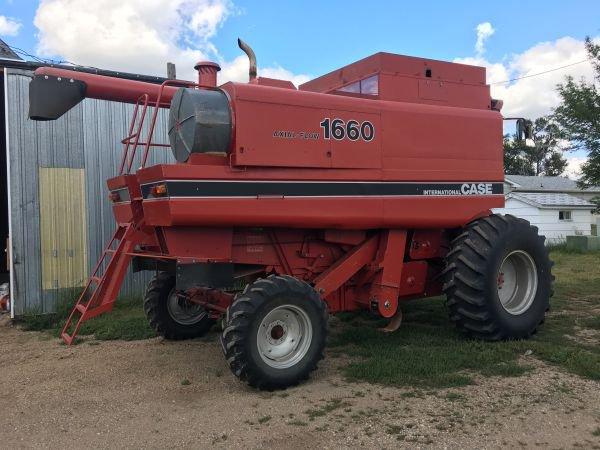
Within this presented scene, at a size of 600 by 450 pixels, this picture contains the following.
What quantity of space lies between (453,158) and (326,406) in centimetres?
341

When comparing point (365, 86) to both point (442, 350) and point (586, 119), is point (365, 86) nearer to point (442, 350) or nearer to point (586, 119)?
point (442, 350)

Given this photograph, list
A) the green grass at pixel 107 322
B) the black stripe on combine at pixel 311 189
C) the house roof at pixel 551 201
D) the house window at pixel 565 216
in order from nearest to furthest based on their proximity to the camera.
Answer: the black stripe on combine at pixel 311 189
the green grass at pixel 107 322
the house roof at pixel 551 201
the house window at pixel 565 216

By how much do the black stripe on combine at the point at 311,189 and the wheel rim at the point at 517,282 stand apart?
92cm

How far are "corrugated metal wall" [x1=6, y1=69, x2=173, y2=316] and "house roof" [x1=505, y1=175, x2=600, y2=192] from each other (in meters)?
26.3

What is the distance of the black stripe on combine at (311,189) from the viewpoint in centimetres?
512

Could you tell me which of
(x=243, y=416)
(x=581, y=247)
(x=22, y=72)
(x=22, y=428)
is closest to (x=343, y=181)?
(x=243, y=416)

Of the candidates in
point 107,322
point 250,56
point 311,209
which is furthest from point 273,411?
point 107,322

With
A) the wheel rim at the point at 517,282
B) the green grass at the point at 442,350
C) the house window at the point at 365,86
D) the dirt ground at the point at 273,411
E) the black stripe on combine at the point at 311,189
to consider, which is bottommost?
the dirt ground at the point at 273,411

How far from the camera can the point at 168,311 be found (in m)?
7.32

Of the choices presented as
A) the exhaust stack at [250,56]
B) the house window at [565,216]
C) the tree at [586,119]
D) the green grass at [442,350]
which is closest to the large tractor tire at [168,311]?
the green grass at [442,350]

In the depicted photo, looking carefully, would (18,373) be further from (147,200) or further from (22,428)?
(147,200)

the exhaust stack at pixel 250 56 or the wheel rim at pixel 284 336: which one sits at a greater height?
the exhaust stack at pixel 250 56

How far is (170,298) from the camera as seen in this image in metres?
7.35

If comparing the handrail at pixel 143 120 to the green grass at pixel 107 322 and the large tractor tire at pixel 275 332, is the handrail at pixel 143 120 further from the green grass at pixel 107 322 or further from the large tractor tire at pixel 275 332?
the green grass at pixel 107 322
